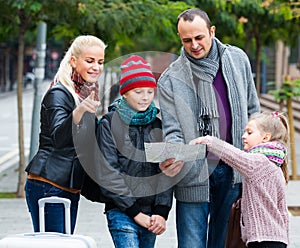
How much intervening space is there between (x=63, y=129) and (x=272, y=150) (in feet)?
3.81

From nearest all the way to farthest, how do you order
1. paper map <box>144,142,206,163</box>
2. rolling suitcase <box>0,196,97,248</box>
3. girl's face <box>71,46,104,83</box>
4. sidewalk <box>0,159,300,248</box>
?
rolling suitcase <box>0,196,97,248</box> → paper map <box>144,142,206,163</box> → girl's face <box>71,46,104,83</box> → sidewalk <box>0,159,300,248</box>

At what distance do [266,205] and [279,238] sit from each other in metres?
0.21

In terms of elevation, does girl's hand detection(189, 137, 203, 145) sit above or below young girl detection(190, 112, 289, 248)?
above

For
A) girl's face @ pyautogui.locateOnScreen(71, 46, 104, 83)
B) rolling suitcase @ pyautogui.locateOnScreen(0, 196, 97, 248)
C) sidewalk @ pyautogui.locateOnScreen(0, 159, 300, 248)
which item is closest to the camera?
rolling suitcase @ pyautogui.locateOnScreen(0, 196, 97, 248)

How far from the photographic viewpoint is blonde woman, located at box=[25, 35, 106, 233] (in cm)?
442

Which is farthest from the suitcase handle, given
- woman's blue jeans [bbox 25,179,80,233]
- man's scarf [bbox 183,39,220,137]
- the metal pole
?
the metal pole

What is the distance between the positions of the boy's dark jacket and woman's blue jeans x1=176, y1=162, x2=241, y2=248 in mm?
363

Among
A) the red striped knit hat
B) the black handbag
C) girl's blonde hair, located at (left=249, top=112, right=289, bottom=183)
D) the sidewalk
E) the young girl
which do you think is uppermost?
the red striped knit hat

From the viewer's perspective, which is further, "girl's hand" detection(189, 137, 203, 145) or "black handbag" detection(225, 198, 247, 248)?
"black handbag" detection(225, 198, 247, 248)

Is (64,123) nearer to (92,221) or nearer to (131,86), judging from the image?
(131,86)

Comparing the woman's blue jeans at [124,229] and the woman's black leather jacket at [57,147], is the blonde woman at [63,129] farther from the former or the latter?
the woman's blue jeans at [124,229]

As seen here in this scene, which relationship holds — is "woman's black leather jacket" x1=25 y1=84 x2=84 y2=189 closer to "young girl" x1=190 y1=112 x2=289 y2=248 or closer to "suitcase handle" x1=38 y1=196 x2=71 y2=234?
"suitcase handle" x1=38 y1=196 x2=71 y2=234

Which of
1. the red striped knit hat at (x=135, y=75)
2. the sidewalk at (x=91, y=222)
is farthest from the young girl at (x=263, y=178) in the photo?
the sidewalk at (x=91, y=222)

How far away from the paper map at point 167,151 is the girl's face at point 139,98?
209mm
